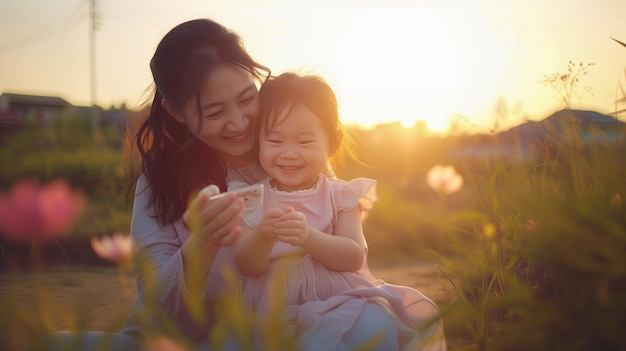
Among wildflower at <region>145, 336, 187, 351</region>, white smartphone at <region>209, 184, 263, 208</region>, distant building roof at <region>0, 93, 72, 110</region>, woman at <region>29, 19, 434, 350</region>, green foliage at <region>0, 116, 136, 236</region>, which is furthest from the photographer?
distant building roof at <region>0, 93, 72, 110</region>

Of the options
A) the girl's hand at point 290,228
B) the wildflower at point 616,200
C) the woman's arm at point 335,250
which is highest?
the wildflower at point 616,200

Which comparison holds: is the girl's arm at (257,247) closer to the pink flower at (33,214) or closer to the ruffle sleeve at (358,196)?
the ruffle sleeve at (358,196)

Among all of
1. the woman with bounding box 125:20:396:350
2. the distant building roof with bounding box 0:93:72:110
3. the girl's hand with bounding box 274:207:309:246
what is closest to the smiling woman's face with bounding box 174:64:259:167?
the woman with bounding box 125:20:396:350

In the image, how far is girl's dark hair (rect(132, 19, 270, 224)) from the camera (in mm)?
2145

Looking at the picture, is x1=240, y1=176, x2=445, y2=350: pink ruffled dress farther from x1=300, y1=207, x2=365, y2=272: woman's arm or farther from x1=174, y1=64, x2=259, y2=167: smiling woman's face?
x1=174, y1=64, x2=259, y2=167: smiling woman's face

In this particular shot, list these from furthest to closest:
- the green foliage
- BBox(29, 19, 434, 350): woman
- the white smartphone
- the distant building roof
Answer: the distant building roof, the green foliage, BBox(29, 19, 434, 350): woman, the white smartphone

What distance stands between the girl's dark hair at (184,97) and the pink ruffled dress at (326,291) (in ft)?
1.17

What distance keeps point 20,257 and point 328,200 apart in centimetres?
445

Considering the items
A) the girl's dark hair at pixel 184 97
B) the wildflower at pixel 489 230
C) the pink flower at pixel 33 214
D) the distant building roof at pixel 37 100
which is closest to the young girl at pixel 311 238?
the girl's dark hair at pixel 184 97

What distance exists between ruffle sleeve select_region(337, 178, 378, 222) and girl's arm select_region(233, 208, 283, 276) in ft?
1.15

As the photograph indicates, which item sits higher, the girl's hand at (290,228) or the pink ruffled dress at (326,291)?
the girl's hand at (290,228)

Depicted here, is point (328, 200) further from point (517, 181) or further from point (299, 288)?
point (517, 181)

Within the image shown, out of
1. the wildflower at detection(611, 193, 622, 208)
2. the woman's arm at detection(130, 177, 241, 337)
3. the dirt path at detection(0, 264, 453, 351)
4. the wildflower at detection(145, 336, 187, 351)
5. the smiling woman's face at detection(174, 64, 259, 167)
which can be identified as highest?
the smiling woman's face at detection(174, 64, 259, 167)

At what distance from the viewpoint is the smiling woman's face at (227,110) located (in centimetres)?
204
